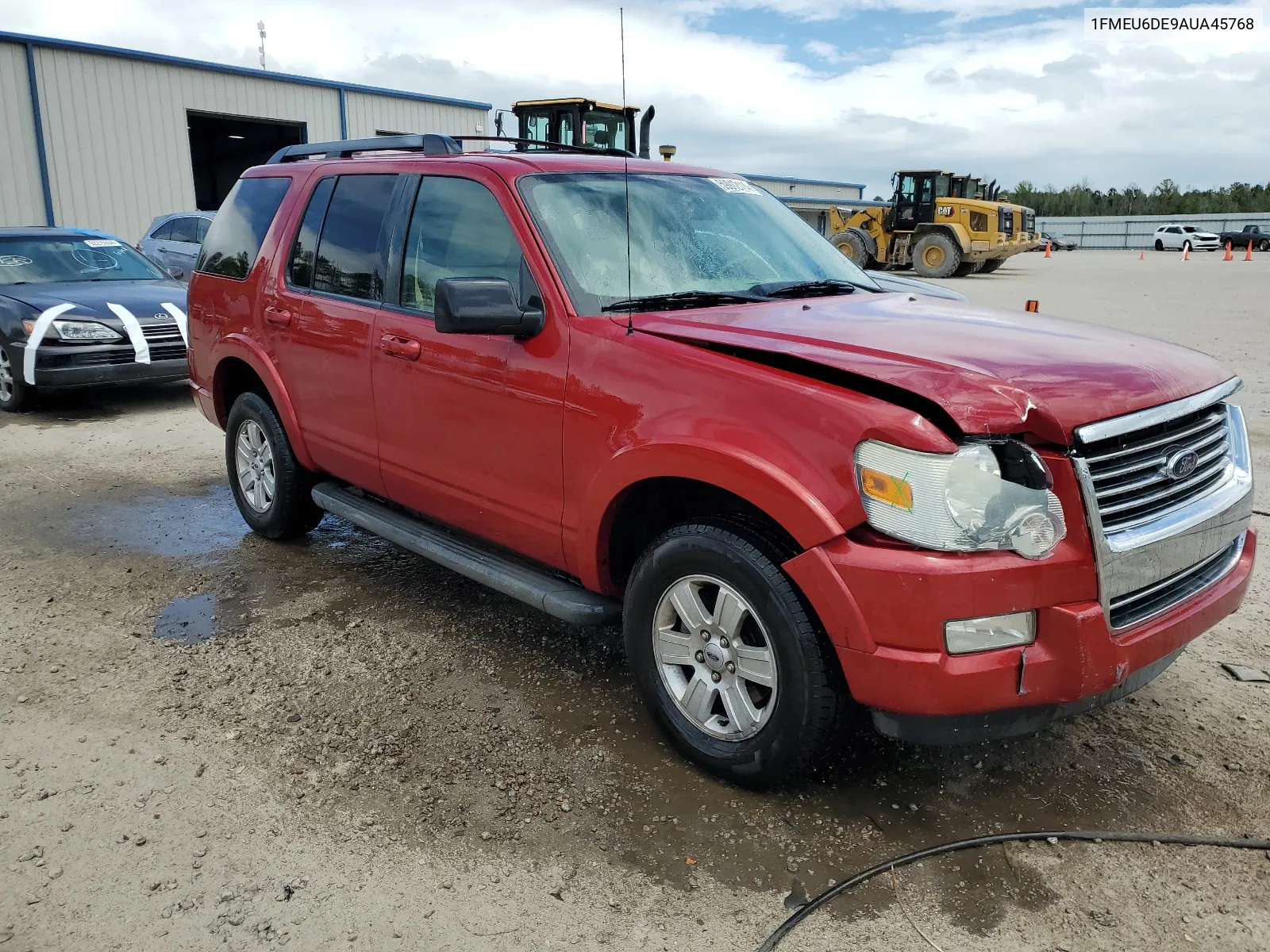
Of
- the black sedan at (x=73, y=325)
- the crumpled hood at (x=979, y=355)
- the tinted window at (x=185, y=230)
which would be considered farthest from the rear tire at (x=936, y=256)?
the crumpled hood at (x=979, y=355)

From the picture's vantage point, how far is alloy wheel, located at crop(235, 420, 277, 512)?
16.9 feet

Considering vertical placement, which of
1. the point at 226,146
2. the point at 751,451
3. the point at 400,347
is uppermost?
the point at 226,146

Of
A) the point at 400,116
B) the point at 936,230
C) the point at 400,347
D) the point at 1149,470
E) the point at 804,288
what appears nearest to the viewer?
the point at 1149,470

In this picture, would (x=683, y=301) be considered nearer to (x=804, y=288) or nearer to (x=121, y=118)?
(x=804, y=288)

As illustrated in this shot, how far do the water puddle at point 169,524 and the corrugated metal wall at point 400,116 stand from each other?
20.4 meters

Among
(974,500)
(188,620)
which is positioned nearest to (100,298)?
(188,620)

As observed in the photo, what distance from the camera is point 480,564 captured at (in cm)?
369

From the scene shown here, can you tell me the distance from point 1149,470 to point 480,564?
89.3 inches

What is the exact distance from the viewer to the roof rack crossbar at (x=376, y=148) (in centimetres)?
433

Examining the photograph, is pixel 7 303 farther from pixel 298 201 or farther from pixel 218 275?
pixel 298 201

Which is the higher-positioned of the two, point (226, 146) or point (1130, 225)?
point (226, 146)

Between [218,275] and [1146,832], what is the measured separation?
16.1ft

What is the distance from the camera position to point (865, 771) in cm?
311

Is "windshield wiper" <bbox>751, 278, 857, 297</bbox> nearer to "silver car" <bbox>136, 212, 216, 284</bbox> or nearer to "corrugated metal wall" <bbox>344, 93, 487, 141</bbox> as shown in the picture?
"silver car" <bbox>136, 212, 216, 284</bbox>
